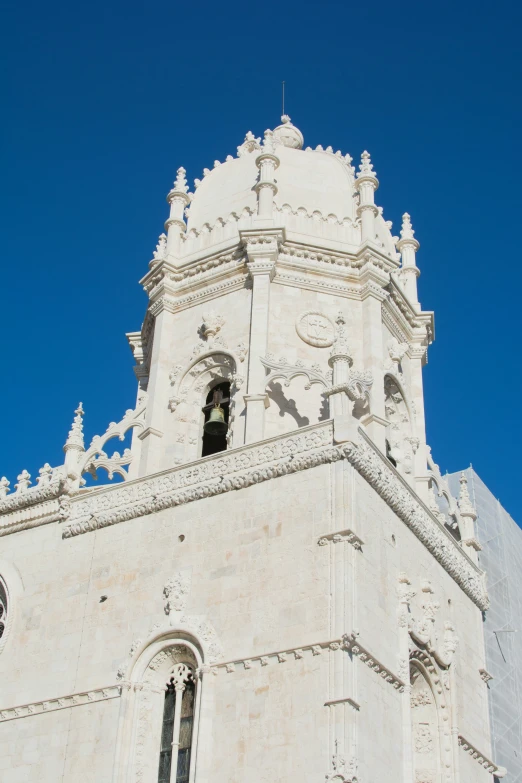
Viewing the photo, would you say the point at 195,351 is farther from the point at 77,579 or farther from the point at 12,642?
the point at 12,642

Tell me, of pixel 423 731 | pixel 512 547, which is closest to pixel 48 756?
pixel 423 731

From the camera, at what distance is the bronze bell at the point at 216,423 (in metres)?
23.3

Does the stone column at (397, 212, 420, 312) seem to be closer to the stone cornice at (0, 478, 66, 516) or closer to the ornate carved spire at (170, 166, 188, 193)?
the ornate carved spire at (170, 166, 188, 193)

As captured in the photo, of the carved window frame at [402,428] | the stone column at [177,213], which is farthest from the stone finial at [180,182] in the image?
the carved window frame at [402,428]

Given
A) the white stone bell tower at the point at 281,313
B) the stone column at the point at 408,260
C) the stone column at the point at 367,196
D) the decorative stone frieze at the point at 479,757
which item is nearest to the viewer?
the decorative stone frieze at the point at 479,757

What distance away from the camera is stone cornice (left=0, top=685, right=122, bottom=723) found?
1970 centimetres

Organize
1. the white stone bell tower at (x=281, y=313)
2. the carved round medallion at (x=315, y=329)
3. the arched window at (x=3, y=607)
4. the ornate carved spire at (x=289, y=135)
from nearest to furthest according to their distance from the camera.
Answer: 1. the arched window at (x=3, y=607)
2. the white stone bell tower at (x=281, y=313)
3. the carved round medallion at (x=315, y=329)
4. the ornate carved spire at (x=289, y=135)

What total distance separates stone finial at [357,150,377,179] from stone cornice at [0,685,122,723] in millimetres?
13580

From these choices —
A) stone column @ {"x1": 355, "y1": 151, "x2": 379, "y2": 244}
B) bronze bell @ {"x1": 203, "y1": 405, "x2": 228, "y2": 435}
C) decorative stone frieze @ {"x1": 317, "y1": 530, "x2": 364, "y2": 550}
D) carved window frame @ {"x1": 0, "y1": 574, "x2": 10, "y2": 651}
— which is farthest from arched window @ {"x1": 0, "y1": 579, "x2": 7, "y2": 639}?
stone column @ {"x1": 355, "y1": 151, "x2": 379, "y2": 244}

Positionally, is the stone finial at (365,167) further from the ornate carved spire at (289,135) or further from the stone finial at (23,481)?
the stone finial at (23,481)

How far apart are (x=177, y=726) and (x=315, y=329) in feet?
29.2

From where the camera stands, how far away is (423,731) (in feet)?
69.1

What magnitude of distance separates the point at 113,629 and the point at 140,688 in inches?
54.7

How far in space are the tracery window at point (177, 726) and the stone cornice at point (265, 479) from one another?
3.41m
